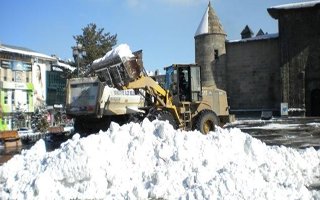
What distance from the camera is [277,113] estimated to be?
48125 mm

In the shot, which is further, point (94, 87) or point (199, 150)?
point (94, 87)

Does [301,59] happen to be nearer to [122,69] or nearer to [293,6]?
[293,6]

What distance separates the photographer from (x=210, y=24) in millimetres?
51594

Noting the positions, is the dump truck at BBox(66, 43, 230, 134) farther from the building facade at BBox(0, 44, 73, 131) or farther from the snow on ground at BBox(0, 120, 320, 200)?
the building facade at BBox(0, 44, 73, 131)

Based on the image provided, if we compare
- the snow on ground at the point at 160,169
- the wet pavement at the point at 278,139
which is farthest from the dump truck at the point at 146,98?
the snow on ground at the point at 160,169

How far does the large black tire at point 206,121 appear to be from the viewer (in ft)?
52.7

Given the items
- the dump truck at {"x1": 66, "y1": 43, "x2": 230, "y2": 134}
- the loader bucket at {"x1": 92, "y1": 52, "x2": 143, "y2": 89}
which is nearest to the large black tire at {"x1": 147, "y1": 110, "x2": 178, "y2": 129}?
the dump truck at {"x1": 66, "y1": 43, "x2": 230, "y2": 134}

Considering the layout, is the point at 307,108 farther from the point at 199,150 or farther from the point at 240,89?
the point at 199,150

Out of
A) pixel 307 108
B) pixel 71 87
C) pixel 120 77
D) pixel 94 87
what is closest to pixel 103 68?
pixel 120 77

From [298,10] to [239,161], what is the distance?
41.8m

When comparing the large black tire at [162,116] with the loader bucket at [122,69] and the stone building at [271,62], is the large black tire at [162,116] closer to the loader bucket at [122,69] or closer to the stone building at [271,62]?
the loader bucket at [122,69]

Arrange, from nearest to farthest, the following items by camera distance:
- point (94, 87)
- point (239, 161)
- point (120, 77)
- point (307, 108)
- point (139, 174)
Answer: point (139, 174), point (239, 161), point (120, 77), point (94, 87), point (307, 108)

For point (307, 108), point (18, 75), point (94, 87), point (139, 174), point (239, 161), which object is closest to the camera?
point (139, 174)

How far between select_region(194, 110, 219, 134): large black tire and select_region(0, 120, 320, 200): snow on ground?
19.3ft
